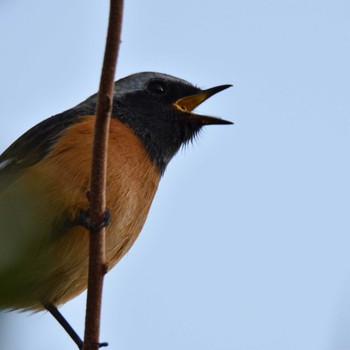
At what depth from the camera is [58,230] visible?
5.27m

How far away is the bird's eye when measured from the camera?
6977 mm

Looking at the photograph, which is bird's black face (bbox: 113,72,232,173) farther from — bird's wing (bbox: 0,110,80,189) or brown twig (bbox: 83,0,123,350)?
brown twig (bbox: 83,0,123,350)

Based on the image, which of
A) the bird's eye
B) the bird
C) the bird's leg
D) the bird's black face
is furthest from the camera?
the bird's eye

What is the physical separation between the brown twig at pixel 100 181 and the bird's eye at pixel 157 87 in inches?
125

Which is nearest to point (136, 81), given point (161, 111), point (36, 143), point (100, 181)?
point (161, 111)

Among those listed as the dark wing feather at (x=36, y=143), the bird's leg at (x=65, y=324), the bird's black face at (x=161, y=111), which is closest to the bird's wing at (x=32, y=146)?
the dark wing feather at (x=36, y=143)

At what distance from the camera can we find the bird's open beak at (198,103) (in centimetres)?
682

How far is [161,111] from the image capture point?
22.3 feet

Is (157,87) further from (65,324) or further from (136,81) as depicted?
(65,324)

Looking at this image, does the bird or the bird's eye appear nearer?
the bird

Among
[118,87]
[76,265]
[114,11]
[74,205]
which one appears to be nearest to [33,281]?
[76,265]

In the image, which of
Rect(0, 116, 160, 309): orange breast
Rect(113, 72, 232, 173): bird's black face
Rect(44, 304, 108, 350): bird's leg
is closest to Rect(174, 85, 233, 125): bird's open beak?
Rect(113, 72, 232, 173): bird's black face

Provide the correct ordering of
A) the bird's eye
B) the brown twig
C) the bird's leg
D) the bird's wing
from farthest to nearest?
the bird's eye
the bird's leg
the bird's wing
the brown twig

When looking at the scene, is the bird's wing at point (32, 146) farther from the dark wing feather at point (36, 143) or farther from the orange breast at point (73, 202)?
the orange breast at point (73, 202)
